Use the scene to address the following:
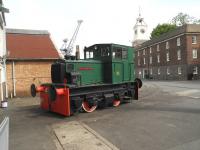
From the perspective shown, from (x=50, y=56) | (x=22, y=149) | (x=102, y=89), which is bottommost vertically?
(x=22, y=149)

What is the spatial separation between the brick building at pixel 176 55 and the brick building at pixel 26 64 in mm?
29366

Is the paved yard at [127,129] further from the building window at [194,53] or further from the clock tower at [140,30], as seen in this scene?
the clock tower at [140,30]

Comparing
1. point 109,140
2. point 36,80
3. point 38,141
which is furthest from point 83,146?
point 36,80

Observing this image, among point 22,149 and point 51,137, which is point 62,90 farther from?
point 22,149

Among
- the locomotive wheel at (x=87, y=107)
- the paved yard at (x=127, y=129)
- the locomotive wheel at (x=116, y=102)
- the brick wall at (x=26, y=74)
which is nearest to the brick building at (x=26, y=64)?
the brick wall at (x=26, y=74)

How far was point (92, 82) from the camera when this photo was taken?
13.1 m

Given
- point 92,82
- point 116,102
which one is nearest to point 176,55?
point 116,102

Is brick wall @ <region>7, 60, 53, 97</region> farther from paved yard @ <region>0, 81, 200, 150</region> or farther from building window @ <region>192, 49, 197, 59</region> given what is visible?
building window @ <region>192, 49, 197, 59</region>

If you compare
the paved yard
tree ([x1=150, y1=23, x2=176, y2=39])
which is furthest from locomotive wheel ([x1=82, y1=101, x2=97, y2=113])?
tree ([x1=150, y1=23, x2=176, y2=39])

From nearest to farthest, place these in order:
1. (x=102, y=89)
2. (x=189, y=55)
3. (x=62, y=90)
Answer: (x=62, y=90)
(x=102, y=89)
(x=189, y=55)

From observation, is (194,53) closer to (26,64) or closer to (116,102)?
(26,64)

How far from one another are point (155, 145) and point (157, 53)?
50.3 m

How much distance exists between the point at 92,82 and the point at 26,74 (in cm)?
795

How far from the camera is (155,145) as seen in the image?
6648mm
